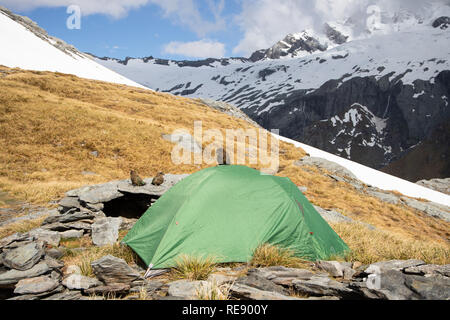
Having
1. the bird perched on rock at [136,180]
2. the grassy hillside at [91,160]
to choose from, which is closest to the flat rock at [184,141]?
the grassy hillside at [91,160]

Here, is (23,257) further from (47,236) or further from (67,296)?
(47,236)

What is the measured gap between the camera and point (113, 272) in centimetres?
550

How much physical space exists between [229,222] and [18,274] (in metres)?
4.71

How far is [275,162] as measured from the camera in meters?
32.2

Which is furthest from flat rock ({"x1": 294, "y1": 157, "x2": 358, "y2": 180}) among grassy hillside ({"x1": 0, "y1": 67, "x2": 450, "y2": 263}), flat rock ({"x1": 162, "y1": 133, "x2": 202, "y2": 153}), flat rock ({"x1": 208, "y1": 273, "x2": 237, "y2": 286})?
flat rock ({"x1": 208, "y1": 273, "x2": 237, "y2": 286})

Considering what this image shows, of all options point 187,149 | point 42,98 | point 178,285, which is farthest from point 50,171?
point 178,285

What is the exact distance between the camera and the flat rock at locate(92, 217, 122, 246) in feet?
29.0

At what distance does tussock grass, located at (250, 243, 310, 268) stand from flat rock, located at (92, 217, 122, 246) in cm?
499

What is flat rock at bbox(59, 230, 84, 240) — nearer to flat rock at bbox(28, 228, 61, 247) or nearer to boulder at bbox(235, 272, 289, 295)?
flat rock at bbox(28, 228, 61, 247)

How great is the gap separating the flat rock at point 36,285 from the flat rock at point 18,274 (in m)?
0.25

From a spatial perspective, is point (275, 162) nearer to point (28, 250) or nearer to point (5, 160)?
point (5, 160)

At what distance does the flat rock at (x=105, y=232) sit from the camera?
884 centimetres

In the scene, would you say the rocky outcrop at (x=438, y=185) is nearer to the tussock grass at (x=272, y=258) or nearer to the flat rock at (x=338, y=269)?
the flat rock at (x=338, y=269)
